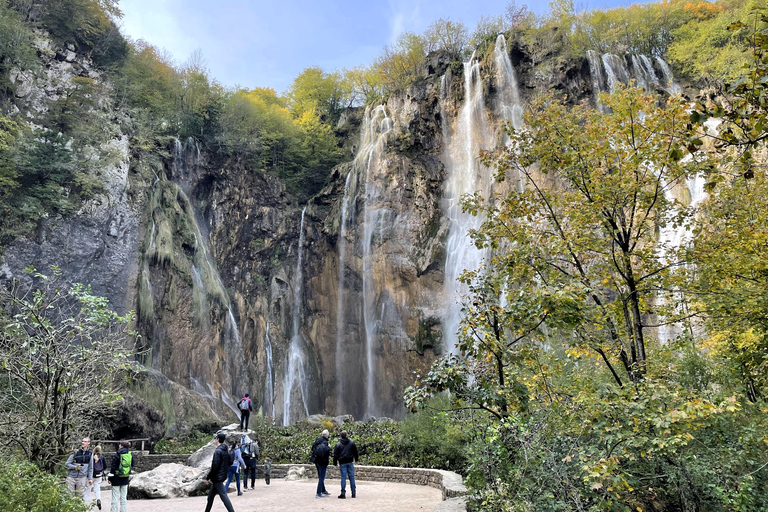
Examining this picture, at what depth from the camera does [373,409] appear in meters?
28.0

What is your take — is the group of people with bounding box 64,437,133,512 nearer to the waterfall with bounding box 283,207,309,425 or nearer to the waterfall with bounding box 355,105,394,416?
the waterfall with bounding box 283,207,309,425

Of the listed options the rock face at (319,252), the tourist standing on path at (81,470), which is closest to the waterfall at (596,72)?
the rock face at (319,252)

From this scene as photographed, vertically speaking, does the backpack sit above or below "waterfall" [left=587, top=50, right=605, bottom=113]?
below

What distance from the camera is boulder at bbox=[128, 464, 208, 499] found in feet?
40.3

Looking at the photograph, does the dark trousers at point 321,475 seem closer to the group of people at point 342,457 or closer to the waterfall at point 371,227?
the group of people at point 342,457

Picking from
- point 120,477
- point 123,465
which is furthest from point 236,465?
point 123,465

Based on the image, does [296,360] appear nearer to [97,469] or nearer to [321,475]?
[321,475]

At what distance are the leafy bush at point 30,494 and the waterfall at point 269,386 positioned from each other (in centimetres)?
2134

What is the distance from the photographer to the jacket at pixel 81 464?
894cm

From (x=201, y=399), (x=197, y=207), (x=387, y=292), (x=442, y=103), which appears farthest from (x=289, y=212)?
(x=201, y=399)

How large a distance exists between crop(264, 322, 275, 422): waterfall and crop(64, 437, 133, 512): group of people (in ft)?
59.0

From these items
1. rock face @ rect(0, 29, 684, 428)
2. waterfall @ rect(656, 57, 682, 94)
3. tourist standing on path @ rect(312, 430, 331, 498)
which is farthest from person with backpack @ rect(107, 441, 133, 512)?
waterfall @ rect(656, 57, 682, 94)

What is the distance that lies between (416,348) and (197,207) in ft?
50.0

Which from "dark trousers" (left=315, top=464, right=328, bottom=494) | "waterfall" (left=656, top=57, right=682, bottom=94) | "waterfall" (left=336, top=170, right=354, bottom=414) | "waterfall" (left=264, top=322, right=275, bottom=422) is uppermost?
"waterfall" (left=656, top=57, right=682, bottom=94)
